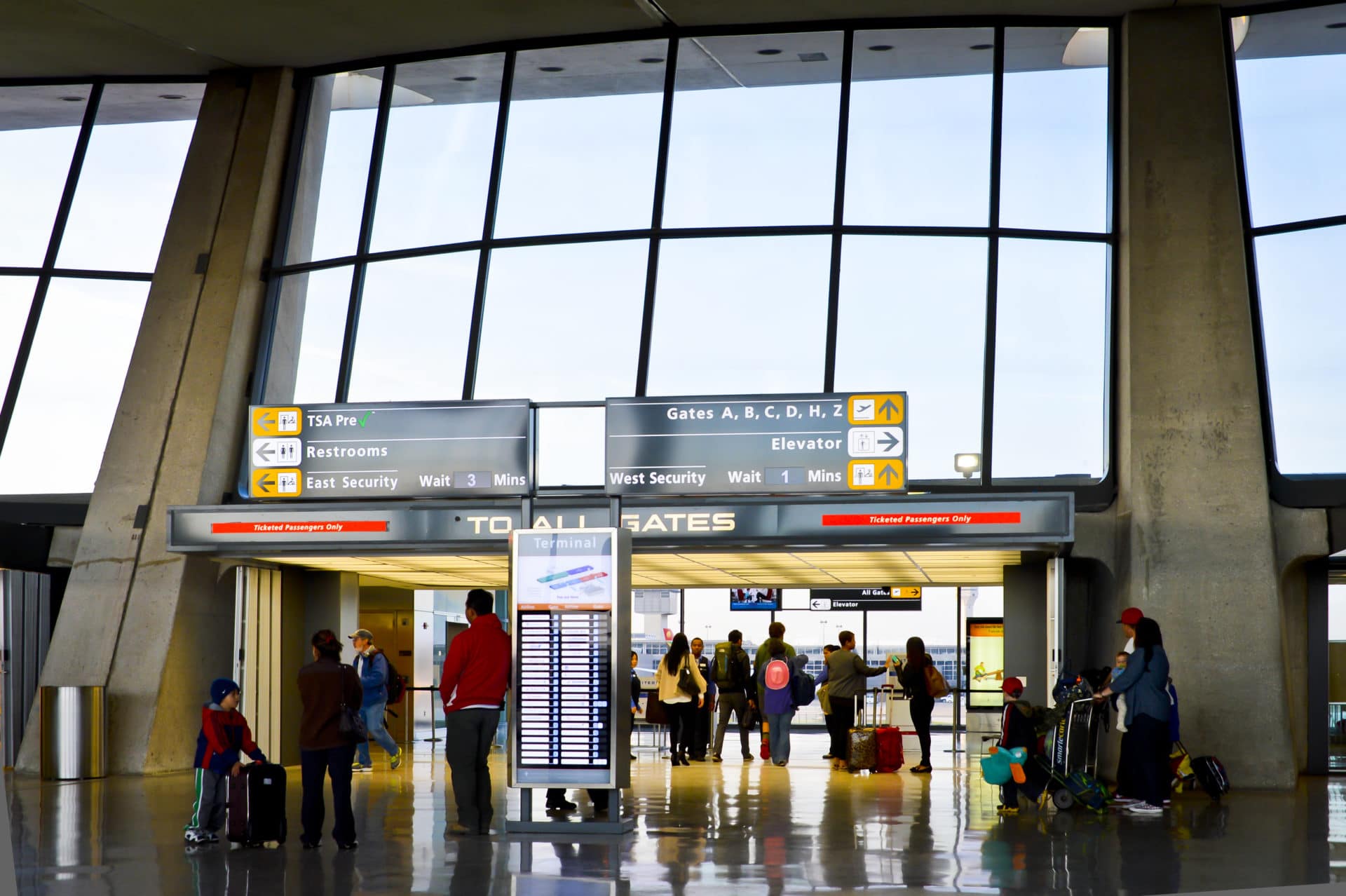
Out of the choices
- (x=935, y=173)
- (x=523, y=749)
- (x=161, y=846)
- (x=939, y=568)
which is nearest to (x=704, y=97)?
(x=935, y=173)

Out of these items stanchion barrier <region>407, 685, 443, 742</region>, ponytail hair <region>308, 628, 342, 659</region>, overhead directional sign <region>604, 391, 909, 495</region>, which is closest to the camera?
ponytail hair <region>308, 628, 342, 659</region>

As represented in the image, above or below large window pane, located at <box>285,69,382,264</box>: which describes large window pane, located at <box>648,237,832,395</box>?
below

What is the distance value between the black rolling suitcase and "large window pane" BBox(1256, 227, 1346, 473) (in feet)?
33.6

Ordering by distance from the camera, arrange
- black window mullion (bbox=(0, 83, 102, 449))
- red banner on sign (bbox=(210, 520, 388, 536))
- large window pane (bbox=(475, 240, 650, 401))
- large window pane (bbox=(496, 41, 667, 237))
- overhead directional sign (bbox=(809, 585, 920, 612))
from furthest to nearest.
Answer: overhead directional sign (bbox=(809, 585, 920, 612)), black window mullion (bbox=(0, 83, 102, 449)), large window pane (bbox=(496, 41, 667, 237)), large window pane (bbox=(475, 240, 650, 401)), red banner on sign (bbox=(210, 520, 388, 536))

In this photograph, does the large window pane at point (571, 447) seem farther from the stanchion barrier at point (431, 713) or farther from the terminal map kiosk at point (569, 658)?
the terminal map kiosk at point (569, 658)

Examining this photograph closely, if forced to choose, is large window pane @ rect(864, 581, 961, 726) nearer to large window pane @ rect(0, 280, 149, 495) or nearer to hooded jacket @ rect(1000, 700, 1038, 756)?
hooded jacket @ rect(1000, 700, 1038, 756)

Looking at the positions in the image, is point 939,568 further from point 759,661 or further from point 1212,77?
point 1212,77

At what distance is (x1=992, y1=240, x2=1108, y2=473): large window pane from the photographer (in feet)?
48.2

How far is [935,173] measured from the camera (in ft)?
51.8

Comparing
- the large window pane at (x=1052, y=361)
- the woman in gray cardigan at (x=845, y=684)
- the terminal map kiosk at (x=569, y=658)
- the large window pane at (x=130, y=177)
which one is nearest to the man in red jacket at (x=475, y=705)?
the terminal map kiosk at (x=569, y=658)

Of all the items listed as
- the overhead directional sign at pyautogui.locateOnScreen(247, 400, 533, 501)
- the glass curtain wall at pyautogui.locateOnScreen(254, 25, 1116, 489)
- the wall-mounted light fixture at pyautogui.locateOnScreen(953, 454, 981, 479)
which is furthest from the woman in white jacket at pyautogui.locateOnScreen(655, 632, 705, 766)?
the overhead directional sign at pyautogui.locateOnScreen(247, 400, 533, 501)

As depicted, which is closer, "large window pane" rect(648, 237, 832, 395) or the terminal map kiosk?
the terminal map kiosk

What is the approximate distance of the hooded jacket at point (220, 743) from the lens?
891 centimetres

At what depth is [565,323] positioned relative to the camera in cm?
1588
